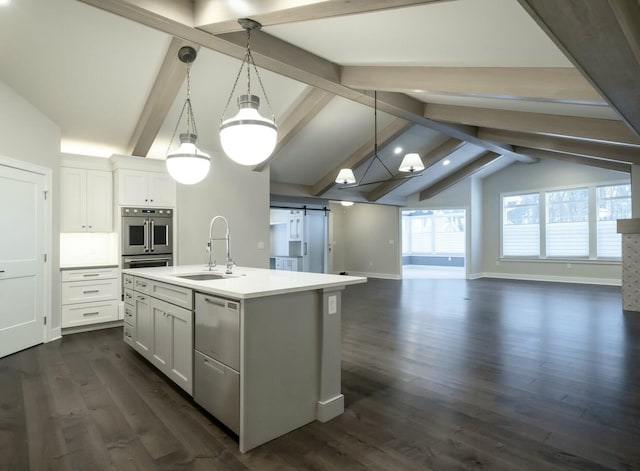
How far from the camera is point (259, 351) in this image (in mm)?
2172

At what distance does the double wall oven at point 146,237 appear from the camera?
5109 millimetres

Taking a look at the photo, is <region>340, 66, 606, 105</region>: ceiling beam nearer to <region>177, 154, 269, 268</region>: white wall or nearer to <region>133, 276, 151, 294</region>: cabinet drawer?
<region>177, 154, 269, 268</region>: white wall

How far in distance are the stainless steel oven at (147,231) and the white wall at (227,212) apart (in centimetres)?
20

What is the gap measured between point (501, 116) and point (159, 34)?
445cm

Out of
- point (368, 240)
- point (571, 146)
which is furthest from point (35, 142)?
point (368, 240)

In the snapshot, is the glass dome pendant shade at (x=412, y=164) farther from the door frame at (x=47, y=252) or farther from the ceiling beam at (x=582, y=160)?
the door frame at (x=47, y=252)

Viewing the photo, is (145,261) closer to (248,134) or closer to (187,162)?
(187,162)

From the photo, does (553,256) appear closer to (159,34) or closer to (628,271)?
(628,271)

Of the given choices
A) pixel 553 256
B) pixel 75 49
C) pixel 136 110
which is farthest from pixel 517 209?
pixel 75 49

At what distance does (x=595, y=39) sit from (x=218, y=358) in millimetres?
2791

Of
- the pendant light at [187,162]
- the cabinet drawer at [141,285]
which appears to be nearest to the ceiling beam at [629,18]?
the pendant light at [187,162]

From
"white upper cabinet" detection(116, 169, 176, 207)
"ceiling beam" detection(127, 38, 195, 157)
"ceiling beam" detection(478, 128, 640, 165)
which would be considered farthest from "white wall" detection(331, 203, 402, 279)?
"ceiling beam" detection(127, 38, 195, 157)

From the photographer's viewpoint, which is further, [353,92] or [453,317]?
[453,317]

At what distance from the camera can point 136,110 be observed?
4.83 m
